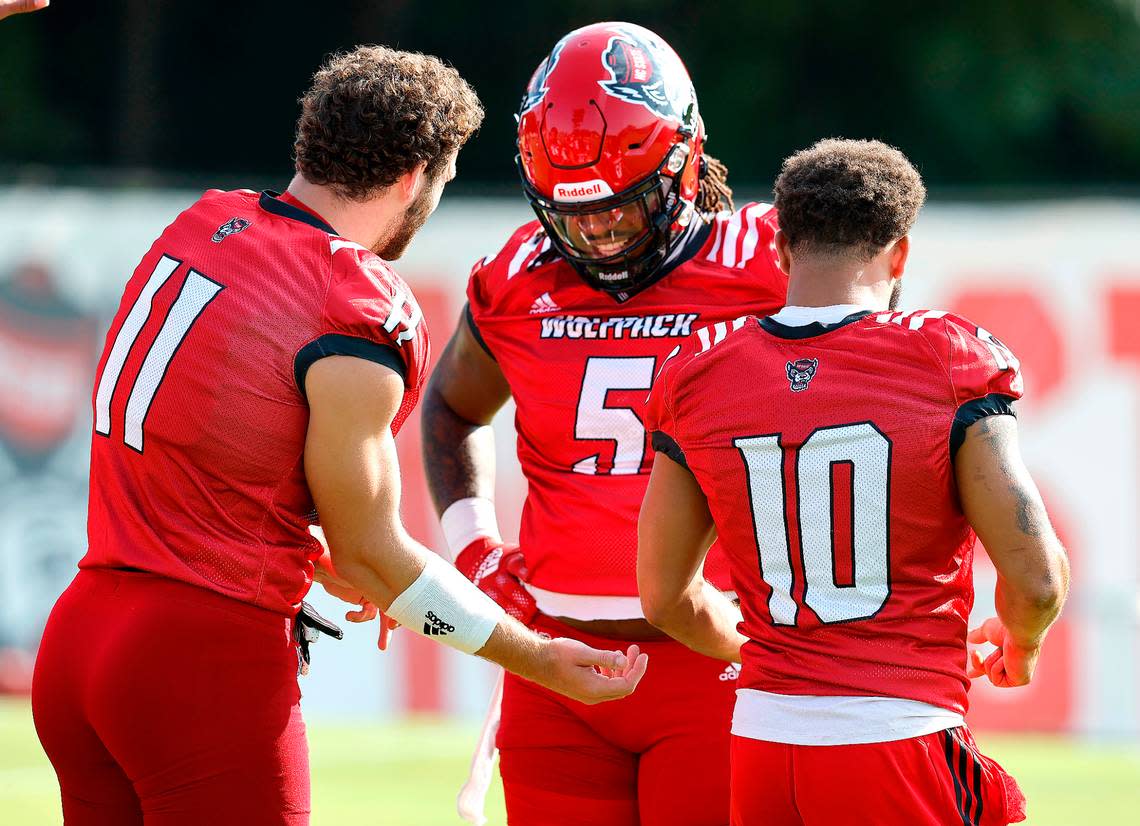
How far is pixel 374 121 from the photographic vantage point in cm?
306

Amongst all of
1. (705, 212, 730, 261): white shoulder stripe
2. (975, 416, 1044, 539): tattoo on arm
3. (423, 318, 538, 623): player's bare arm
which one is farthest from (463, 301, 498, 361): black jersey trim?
(975, 416, 1044, 539): tattoo on arm

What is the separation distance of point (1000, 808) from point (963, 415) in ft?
2.31

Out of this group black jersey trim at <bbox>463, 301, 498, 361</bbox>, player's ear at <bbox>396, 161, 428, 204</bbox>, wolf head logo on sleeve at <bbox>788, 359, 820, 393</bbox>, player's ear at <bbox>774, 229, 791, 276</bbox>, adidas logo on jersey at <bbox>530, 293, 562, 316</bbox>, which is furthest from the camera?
black jersey trim at <bbox>463, 301, 498, 361</bbox>

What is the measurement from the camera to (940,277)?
8594 mm

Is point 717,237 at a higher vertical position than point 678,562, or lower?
higher

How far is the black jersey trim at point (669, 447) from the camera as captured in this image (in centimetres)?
295

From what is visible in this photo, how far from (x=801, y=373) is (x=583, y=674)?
755 millimetres

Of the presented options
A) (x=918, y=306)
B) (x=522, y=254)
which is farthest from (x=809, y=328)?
(x=918, y=306)

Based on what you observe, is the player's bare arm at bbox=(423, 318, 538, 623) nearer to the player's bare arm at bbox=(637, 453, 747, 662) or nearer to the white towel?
the white towel

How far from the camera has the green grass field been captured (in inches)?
257

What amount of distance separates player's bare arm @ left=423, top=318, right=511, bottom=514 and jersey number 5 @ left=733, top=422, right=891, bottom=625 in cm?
129

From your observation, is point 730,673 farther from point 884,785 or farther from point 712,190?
point 712,190

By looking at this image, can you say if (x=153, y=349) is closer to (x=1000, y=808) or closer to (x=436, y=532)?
(x=1000, y=808)

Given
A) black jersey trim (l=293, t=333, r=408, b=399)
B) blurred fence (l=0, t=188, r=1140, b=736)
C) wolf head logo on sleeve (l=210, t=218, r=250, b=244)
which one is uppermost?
wolf head logo on sleeve (l=210, t=218, r=250, b=244)
